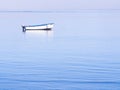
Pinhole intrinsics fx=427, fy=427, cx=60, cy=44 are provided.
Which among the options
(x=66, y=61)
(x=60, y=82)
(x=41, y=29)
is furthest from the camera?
(x=41, y=29)

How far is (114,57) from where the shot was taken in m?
40.0

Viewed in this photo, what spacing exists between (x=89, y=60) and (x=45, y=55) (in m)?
6.63

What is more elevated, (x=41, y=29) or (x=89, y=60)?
(x=41, y=29)

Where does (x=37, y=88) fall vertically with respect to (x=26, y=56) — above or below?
below

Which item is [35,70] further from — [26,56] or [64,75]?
[26,56]

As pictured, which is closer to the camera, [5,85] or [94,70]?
[5,85]

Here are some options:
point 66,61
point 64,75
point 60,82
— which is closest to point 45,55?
point 66,61

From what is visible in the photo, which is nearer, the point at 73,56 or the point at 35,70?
the point at 35,70

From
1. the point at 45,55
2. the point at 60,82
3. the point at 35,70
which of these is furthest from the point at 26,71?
the point at 45,55

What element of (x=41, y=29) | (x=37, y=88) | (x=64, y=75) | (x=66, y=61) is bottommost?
(x=37, y=88)

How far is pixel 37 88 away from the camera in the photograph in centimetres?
2392

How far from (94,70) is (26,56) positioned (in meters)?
11.6

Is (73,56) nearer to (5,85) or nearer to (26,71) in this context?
(26,71)

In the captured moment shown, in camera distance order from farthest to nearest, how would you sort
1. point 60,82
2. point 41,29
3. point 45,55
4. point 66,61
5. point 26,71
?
point 41,29 → point 45,55 → point 66,61 → point 26,71 → point 60,82
